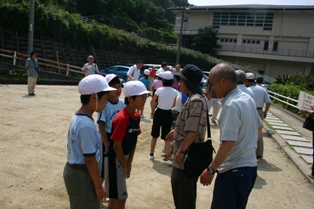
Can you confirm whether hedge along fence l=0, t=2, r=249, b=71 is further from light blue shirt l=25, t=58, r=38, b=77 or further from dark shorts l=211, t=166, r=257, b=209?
dark shorts l=211, t=166, r=257, b=209

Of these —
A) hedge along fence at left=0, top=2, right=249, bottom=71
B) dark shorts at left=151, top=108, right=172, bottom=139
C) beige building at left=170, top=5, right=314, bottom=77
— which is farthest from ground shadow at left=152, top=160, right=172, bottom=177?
beige building at left=170, top=5, right=314, bottom=77

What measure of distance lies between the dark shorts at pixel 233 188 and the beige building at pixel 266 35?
118 feet

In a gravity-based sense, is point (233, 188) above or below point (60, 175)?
above

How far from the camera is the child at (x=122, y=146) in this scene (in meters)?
2.96

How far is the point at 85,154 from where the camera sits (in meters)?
2.25

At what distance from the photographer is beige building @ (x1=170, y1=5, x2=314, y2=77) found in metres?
38.0

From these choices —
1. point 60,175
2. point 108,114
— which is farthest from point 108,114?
point 60,175

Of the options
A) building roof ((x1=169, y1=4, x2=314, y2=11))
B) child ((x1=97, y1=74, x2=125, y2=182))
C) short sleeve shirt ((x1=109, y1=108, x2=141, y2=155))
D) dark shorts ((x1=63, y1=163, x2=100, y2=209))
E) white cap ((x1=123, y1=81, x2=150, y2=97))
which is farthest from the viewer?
building roof ((x1=169, y1=4, x2=314, y2=11))

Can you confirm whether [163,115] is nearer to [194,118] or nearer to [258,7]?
[194,118]

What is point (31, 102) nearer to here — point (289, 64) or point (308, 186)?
point (308, 186)

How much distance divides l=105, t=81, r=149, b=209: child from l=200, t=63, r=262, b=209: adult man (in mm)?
890

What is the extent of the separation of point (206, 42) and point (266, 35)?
8.58m

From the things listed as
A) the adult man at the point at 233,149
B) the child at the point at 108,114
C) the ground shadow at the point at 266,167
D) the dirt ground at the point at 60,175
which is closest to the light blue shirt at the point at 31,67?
A: the dirt ground at the point at 60,175

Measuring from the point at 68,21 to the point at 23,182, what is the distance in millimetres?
20758
